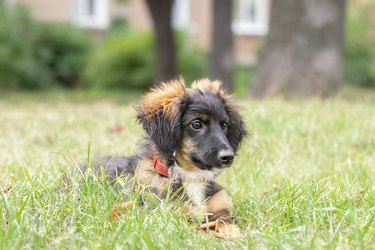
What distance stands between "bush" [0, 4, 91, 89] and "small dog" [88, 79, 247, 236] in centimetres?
1684

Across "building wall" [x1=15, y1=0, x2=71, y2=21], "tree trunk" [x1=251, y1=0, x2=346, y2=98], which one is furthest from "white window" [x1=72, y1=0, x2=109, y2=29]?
"tree trunk" [x1=251, y1=0, x2=346, y2=98]

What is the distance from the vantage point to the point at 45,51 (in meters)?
25.5

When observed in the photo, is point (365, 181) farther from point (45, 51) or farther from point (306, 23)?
point (45, 51)

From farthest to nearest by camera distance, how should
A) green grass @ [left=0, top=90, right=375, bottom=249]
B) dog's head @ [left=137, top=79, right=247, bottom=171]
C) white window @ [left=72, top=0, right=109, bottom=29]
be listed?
white window @ [left=72, top=0, right=109, bottom=29]
dog's head @ [left=137, top=79, right=247, bottom=171]
green grass @ [left=0, top=90, right=375, bottom=249]

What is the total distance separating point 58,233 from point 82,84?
2334 cm

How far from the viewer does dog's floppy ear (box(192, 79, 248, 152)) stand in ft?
16.8

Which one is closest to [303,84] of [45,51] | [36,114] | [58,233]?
[36,114]

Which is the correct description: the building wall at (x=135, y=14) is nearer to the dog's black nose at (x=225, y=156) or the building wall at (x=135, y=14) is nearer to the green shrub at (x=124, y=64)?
the green shrub at (x=124, y=64)

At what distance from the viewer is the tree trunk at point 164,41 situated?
18.2 metres

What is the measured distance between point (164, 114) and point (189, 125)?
199mm

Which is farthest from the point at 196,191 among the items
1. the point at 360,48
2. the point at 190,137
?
the point at 360,48

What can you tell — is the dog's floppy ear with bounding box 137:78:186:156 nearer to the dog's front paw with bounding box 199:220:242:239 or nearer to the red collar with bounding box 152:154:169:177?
the red collar with bounding box 152:154:169:177

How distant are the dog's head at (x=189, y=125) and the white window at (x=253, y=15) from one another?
2993cm

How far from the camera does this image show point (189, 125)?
4812 mm
